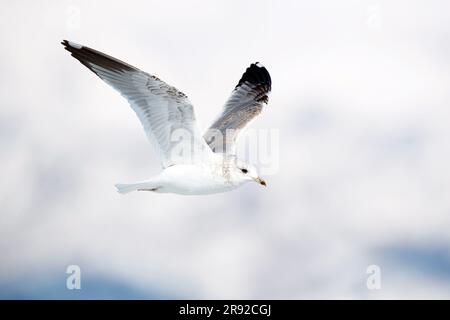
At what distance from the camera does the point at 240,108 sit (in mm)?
10195

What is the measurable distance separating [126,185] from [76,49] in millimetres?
1520

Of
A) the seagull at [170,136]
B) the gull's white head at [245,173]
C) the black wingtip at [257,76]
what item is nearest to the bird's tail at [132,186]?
the seagull at [170,136]

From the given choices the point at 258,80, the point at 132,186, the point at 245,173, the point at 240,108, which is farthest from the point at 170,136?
the point at 258,80

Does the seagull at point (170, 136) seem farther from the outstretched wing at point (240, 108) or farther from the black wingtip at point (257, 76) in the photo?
the black wingtip at point (257, 76)

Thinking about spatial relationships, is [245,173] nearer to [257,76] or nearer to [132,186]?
[132,186]

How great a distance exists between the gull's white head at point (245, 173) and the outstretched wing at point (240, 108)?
73 centimetres

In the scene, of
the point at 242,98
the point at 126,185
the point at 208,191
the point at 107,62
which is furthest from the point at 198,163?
the point at 242,98

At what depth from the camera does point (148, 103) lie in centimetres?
770

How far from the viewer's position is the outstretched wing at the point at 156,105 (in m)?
7.49

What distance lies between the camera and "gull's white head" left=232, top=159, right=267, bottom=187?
8016 mm

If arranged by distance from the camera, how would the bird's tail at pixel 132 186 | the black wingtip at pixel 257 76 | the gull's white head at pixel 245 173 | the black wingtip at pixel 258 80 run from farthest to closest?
1. the black wingtip at pixel 257 76
2. the black wingtip at pixel 258 80
3. the gull's white head at pixel 245 173
4. the bird's tail at pixel 132 186

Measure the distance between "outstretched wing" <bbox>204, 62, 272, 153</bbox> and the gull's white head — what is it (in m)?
0.73

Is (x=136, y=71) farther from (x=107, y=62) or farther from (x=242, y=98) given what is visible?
(x=242, y=98)

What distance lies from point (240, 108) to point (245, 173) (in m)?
2.29
